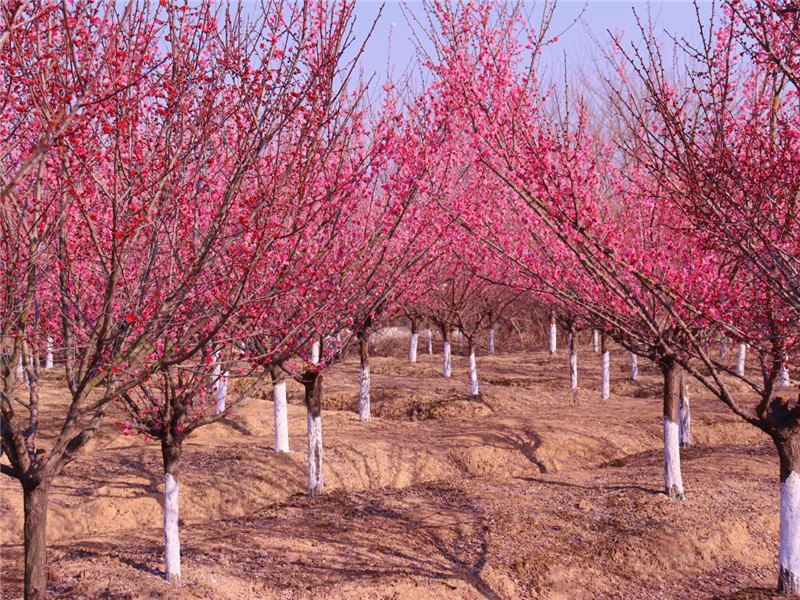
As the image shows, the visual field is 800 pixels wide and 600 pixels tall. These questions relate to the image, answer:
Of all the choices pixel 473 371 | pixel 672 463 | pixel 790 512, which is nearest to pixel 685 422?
pixel 672 463

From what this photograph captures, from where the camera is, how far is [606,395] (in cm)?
2364

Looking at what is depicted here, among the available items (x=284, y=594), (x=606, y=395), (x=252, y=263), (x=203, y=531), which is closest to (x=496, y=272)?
(x=606, y=395)

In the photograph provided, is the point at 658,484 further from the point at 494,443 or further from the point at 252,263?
the point at 252,263

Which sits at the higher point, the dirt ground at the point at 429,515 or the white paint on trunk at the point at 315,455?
the white paint on trunk at the point at 315,455

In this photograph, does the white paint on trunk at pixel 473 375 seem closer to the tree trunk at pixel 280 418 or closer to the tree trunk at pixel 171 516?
the tree trunk at pixel 280 418

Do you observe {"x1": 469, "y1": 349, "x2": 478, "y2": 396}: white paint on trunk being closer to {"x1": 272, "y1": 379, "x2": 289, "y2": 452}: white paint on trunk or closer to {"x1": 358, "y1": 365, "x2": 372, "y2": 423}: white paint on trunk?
{"x1": 358, "y1": 365, "x2": 372, "y2": 423}: white paint on trunk

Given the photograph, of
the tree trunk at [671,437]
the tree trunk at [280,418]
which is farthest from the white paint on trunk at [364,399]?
the tree trunk at [671,437]

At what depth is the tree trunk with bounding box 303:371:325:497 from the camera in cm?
1257

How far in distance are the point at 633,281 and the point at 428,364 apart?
2247 cm

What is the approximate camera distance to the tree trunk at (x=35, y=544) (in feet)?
19.8

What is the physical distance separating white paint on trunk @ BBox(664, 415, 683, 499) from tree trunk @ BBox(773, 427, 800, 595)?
313cm

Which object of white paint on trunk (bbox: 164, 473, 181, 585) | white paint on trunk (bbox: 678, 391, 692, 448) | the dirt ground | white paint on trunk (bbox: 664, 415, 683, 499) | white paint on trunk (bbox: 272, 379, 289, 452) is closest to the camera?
white paint on trunk (bbox: 164, 473, 181, 585)

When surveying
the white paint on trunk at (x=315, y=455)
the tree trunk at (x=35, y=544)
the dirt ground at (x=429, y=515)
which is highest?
the tree trunk at (x=35, y=544)

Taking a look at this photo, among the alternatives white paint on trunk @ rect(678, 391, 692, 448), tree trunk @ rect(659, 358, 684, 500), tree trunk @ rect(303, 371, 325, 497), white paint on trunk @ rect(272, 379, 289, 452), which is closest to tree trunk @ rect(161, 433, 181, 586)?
tree trunk @ rect(303, 371, 325, 497)
